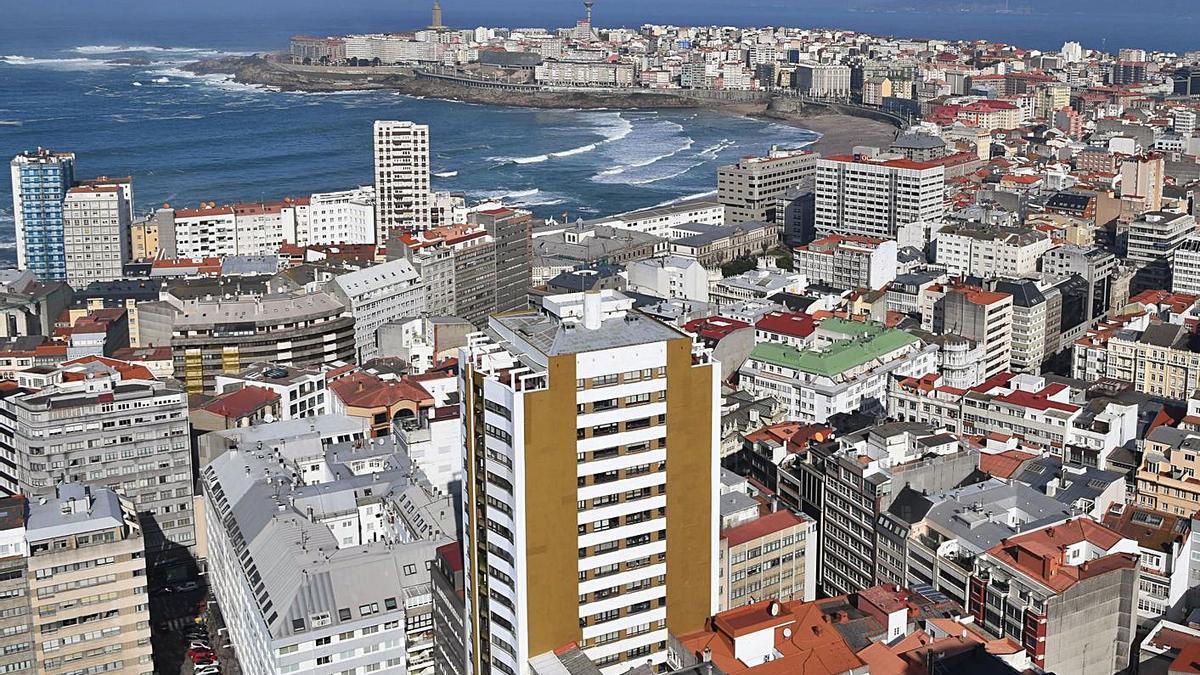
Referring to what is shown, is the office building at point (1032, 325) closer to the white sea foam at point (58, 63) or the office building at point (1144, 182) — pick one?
the office building at point (1144, 182)

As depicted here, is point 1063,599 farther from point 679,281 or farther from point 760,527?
point 679,281

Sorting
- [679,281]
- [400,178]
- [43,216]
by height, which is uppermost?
[400,178]

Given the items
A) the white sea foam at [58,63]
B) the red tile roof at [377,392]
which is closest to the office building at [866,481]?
the red tile roof at [377,392]

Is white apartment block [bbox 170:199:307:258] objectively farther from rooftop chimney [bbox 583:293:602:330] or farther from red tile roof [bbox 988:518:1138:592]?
rooftop chimney [bbox 583:293:602:330]

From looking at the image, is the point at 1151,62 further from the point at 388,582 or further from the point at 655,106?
the point at 388,582

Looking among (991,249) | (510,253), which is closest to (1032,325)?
(991,249)

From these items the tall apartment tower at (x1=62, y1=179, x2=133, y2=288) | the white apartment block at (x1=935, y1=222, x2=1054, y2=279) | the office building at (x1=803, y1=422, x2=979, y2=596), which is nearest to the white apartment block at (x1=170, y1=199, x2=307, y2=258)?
the tall apartment tower at (x1=62, y1=179, x2=133, y2=288)

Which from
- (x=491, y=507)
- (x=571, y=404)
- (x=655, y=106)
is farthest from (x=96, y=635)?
(x=655, y=106)
